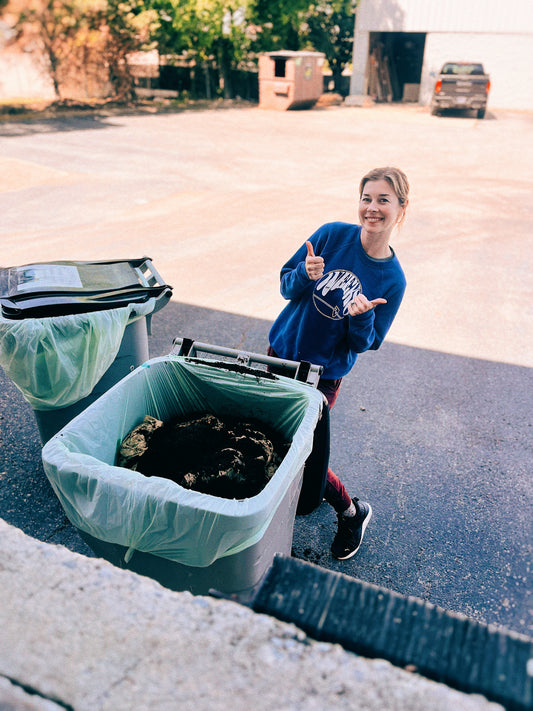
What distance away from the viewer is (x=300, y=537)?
2.92 m

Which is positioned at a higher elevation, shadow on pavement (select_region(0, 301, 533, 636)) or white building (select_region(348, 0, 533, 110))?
white building (select_region(348, 0, 533, 110))

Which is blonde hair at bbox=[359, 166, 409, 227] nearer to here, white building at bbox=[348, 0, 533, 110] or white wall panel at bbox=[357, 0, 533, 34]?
white building at bbox=[348, 0, 533, 110]

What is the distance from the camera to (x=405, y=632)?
1.17 metres

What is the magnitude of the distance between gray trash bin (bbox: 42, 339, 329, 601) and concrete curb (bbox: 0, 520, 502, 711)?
0.49ft

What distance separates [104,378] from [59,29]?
1867 cm

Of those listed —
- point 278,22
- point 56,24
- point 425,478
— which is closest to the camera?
point 425,478

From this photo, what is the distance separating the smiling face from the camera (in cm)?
244

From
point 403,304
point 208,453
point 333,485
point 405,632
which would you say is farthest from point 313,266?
point 403,304

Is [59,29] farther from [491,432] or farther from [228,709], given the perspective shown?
[228,709]

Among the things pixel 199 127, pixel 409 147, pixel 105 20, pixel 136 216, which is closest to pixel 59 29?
pixel 105 20

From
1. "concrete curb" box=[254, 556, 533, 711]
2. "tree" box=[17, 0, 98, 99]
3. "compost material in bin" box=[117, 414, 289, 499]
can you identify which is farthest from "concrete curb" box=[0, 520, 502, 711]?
"tree" box=[17, 0, 98, 99]

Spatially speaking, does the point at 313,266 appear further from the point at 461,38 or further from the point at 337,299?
the point at 461,38

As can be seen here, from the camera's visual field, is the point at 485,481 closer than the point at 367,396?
Yes

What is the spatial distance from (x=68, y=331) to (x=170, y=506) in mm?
1310
